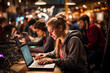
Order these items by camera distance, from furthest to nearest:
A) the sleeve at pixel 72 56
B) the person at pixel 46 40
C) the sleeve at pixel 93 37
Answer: the sleeve at pixel 93 37 → the person at pixel 46 40 → the sleeve at pixel 72 56

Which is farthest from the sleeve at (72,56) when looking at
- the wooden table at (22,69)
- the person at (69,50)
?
the wooden table at (22,69)

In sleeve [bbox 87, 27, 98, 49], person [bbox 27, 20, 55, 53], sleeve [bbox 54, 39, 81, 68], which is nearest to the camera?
sleeve [bbox 54, 39, 81, 68]

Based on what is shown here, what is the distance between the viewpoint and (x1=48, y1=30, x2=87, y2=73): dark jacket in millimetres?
2008

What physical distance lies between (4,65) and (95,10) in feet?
32.6

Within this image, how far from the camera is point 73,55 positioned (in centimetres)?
200

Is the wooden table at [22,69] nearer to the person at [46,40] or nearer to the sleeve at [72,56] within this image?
the sleeve at [72,56]

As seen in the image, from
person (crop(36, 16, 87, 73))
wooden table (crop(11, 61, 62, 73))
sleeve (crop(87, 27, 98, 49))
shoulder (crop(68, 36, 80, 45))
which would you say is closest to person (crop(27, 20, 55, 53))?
wooden table (crop(11, 61, 62, 73))

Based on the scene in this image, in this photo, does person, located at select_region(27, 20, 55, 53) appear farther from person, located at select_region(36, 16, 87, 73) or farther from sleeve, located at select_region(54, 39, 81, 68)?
sleeve, located at select_region(54, 39, 81, 68)

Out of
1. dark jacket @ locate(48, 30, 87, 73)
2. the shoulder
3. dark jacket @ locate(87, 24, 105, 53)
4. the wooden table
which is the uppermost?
the shoulder

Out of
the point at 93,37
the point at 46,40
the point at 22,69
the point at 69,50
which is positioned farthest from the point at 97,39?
the point at 22,69

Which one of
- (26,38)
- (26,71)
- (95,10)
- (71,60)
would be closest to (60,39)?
(71,60)

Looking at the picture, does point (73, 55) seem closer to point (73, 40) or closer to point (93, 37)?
point (73, 40)

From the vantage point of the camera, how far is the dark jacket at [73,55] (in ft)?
6.59

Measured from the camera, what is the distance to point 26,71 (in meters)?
2.06
